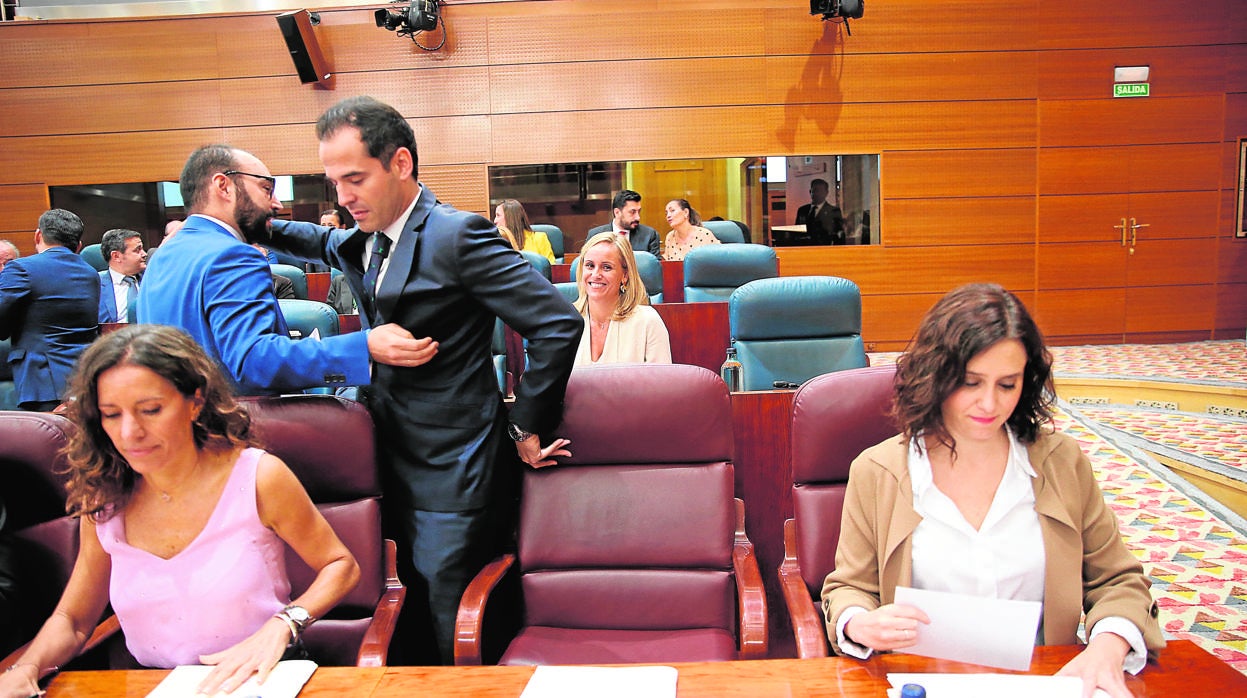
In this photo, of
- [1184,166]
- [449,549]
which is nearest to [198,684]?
[449,549]

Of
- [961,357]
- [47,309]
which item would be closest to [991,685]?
[961,357]

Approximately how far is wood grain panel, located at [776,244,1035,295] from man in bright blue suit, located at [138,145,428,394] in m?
5.91

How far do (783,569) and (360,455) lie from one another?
90cm

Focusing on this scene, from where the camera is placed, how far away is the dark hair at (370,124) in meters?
1.63

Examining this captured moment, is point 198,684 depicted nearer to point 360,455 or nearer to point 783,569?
point 360,455

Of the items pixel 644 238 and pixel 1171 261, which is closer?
pixel 644 238

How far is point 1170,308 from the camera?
7.59m

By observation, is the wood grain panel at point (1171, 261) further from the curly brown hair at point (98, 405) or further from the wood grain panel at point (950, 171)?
the curly brown hair at point (98, 405)

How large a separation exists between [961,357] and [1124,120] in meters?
7.52

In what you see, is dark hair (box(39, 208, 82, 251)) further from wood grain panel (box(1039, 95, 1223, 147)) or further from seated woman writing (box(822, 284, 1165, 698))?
wood grain panel (box(1039, 95, 1223, 147))

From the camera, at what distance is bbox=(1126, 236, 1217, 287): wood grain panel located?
7531 millimetres

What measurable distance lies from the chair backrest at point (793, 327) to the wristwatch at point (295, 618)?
8.44 ft

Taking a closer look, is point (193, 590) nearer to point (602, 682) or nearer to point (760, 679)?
point (602, 682)

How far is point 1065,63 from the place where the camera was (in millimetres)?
7289
